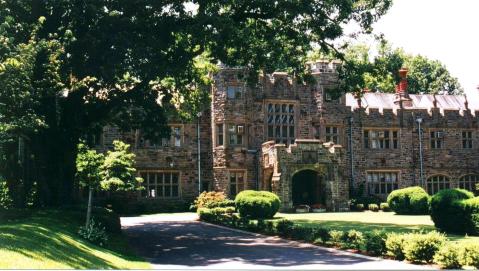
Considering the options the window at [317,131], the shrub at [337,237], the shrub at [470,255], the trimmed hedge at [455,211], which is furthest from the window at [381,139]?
the shrub at [470,255]

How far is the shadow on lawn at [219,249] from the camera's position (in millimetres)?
13766

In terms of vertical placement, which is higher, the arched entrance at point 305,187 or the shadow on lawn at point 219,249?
the arched entrance at point 305,187

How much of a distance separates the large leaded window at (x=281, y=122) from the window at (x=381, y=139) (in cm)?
628

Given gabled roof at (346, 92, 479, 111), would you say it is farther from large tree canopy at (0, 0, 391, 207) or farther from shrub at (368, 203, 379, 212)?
large tree canopy at (0, 0, 391, 207)

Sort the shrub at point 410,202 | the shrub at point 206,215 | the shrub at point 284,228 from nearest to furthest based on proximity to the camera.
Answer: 1. the shrub at point 284,228
2. the shrub at point 206,215
3. the shrub at point 410,202

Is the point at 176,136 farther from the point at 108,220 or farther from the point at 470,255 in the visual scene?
the point at 470,255

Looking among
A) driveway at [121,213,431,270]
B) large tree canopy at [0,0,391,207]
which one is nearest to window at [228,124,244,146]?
large tree canopy at [0,0,391,207]

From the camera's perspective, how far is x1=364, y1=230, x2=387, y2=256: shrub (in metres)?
14.5

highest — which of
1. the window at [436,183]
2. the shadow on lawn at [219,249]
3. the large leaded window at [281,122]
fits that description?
the large leaded window at [281,122]

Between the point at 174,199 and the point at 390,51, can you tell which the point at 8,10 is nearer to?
the point at 174,199

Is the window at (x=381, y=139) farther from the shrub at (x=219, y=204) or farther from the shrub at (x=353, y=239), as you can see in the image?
the shrub at (x=353, y=239)

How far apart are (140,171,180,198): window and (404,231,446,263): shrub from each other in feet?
77.2

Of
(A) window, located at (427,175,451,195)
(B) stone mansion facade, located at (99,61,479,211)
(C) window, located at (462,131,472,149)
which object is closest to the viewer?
(B) stone mansion facade, located at (99,61,479,211)

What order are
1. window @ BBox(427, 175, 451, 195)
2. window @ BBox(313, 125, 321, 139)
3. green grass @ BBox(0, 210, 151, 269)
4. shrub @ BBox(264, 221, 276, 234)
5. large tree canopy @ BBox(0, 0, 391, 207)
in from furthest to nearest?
window @ BBox(427, 175, 451, 195) < window @ BBox(313, 125, 321, 139) < shrub @ BBox(264, 221, 276, 234) < large tree canopy @ BBox(0, 0, 391, 207) < green grass @ BBox(0, 210, 151, 269)
